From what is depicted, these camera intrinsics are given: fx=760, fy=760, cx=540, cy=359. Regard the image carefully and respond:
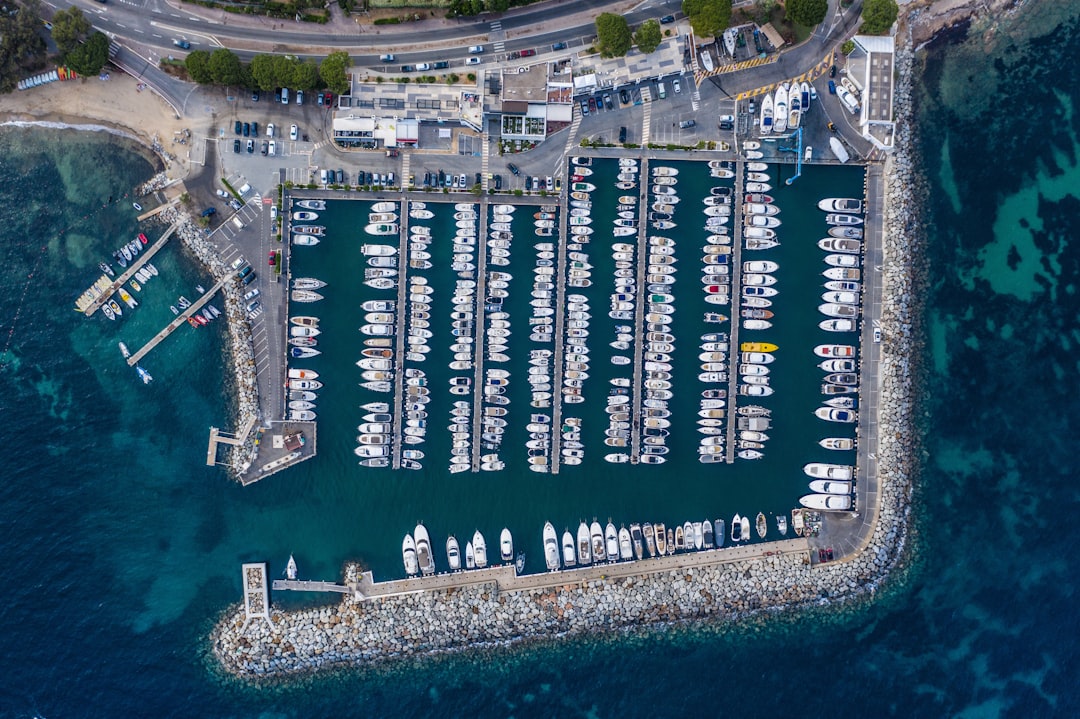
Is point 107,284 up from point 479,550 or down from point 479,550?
up

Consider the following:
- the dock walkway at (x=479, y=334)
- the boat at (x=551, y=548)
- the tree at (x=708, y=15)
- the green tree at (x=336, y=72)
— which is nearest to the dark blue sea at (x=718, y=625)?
the dock walkway at (x=479, y=334)

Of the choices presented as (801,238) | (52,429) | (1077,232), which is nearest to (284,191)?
(52,429)

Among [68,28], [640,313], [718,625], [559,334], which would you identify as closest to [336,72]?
[68,28]

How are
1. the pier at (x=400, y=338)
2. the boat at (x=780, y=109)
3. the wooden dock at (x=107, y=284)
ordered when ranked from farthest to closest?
1. the wooden dock at (x=107, y=284)
2. the pier at (x=400, y=338)
3. the boat at (x=780, y=109)

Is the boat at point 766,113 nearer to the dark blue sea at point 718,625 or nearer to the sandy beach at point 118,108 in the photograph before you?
the dark blue sea at point 718,625

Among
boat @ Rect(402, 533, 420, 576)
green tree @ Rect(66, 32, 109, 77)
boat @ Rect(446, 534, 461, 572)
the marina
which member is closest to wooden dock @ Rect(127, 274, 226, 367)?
the marina

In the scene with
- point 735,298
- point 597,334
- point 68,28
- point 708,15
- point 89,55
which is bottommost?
point 597,334

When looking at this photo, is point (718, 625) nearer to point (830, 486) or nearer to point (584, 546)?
point (584, 546)
